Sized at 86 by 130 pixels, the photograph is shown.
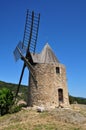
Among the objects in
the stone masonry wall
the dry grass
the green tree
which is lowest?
the dry grass

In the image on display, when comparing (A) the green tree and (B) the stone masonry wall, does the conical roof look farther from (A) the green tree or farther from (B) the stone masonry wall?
(A) the green tree

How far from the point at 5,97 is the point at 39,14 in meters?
9.28

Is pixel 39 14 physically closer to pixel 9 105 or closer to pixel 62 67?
pixel 62 67

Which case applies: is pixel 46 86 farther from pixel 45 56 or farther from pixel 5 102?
pixel 5 102

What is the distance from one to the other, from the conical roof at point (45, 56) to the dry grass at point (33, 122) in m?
5.68

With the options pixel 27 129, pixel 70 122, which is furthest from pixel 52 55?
pixel 27 129

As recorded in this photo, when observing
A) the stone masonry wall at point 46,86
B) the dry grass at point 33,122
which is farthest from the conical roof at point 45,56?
the dry grass at point 33,122

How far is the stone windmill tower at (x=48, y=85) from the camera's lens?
24500 mm

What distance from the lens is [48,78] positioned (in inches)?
978

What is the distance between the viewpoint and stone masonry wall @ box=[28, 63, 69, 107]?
24.5 meters

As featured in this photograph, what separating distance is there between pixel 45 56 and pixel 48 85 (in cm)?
372

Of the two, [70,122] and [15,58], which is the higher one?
[15,58]

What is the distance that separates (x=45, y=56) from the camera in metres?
26.9

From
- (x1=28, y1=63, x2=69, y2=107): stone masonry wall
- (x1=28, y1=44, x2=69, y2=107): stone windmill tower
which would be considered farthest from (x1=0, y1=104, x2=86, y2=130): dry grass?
(x1=28, y1=44, x2=69, y2=107): stone windmill tower
